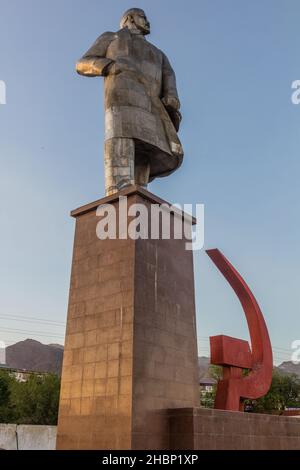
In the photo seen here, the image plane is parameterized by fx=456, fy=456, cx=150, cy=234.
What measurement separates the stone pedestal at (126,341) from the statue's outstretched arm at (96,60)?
2.76 meters

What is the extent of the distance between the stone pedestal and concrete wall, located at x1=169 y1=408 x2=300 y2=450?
0.88 ft

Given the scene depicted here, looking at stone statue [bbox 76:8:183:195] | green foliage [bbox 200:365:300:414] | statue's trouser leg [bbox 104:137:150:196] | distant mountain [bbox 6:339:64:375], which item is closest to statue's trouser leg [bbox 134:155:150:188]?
stone statue [bbox 76:8:183:195]

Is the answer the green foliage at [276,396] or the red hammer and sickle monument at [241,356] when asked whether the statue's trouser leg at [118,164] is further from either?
the green foliage at [276,396]

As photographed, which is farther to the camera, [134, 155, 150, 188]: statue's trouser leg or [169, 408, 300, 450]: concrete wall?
[134, 155, 150, 188]: statue's trouser leg

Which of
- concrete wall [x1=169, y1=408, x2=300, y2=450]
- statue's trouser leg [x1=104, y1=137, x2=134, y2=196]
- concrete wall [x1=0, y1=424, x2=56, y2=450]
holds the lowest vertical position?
concrete wall [x1=0, y1=424, x2=56, y2=450]

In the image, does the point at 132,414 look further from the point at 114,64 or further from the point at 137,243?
the point at 114,64

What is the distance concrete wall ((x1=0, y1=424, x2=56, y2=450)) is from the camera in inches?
576

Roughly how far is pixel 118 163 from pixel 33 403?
25.0 m

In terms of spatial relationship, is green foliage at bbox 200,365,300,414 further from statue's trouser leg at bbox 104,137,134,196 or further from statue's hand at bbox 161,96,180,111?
statue's trouser leg at bbox 104,137,134,196

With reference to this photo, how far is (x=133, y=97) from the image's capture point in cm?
859

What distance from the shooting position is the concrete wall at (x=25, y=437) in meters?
14.6

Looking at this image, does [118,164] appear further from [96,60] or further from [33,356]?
[33,356]

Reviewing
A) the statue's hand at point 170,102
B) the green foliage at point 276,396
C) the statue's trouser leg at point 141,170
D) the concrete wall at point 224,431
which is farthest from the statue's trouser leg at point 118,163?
the green foliage at point 276,396

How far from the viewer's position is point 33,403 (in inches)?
1139
